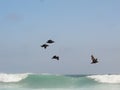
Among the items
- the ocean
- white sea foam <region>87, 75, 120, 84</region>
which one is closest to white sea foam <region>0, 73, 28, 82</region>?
the ocean

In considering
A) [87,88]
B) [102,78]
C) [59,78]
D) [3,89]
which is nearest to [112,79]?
[102,78]

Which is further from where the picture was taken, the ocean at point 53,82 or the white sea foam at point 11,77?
the white sea foam at point 11,77

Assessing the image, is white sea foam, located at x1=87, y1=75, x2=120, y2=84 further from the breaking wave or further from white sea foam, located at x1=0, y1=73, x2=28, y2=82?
white sea foam, located at x1=0, y1=73, x2=28, y2=82

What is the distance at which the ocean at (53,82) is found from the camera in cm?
3588

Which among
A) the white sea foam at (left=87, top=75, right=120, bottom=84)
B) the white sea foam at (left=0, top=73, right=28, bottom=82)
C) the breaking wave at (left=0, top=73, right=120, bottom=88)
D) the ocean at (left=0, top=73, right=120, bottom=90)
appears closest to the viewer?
the ocean at (left=0, top=73, right=120, bottom=90)

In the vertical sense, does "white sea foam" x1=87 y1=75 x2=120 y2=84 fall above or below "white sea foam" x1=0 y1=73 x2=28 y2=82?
below

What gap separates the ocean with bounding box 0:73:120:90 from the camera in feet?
118

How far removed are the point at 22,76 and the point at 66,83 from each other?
611 centimetres

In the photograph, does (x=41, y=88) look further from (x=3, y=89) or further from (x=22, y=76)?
(x=22, y=76)

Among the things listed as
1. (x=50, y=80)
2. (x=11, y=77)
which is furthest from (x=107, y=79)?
(x=11, y=77)

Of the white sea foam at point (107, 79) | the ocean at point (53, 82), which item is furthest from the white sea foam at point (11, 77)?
the white sea foam at point (107, 79)

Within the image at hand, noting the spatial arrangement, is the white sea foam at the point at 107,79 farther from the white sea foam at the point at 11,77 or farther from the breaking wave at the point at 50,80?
the white sea foam at the point at 11,77

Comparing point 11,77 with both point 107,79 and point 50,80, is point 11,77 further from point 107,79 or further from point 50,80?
point 107,79

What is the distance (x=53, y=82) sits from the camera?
129 feet
